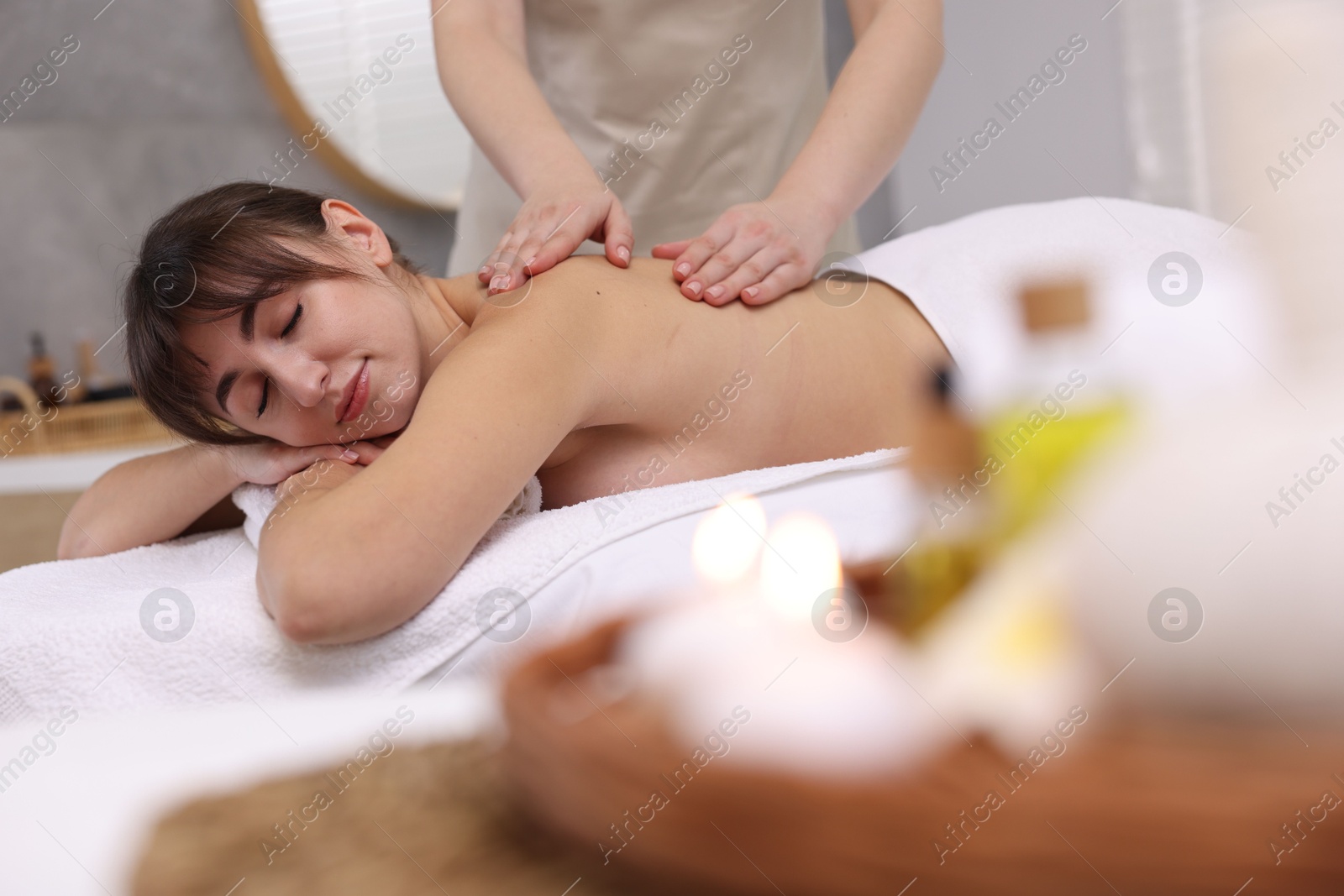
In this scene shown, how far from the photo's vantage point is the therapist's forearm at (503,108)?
1114mm

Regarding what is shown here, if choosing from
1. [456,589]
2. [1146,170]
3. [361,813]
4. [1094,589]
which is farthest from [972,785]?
[1146,170]

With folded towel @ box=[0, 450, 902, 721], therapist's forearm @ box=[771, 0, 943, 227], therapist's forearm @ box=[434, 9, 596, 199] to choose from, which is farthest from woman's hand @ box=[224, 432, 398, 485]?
therapist's forearm @ box=[771, 0, 943, 227]

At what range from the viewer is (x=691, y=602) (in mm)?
206

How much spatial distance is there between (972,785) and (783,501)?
613 mm

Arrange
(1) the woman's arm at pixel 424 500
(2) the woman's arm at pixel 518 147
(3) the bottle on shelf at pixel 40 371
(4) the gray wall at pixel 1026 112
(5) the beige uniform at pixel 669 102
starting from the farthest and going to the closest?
(3) the bottle on shelf at pixel 40 371 < (4) the gray wall at pixel 1026 112 < (5) the beige uniform at pixel 669 102 < (2) the woman's arm at pixel 518 147 < (1) the woman's arm at pixel 424 500

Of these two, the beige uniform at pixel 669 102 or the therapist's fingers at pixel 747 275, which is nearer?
the therapist's fingers at pixel 747 275

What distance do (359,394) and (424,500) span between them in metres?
0.28

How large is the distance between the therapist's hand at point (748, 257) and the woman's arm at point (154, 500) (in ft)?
1.58

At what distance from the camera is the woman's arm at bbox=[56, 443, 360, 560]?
1.09 meters

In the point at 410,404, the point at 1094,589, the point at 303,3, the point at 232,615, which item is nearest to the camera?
the point at 1094,589

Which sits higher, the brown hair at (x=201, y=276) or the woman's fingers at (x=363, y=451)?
the brown hair at (x=201, y=276)

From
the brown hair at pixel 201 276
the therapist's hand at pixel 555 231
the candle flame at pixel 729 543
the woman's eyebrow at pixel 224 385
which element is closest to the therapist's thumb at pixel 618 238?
the therapist's hand at pixel 555 231

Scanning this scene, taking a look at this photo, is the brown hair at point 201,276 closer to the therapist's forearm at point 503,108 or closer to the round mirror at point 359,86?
the therapist's forearm at point 503,108

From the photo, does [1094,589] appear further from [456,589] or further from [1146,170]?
[1146,170]
